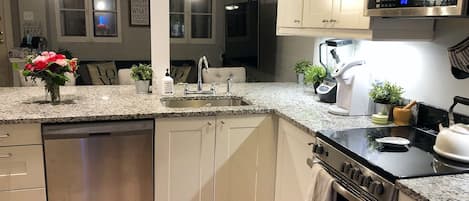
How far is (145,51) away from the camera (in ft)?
21.5

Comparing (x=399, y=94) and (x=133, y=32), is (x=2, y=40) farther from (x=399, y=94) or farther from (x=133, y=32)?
(x=399, y=94)

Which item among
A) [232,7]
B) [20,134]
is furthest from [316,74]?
[232,7]

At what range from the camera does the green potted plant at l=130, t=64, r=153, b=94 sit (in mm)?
2936

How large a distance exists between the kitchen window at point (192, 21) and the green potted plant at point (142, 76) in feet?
11.3

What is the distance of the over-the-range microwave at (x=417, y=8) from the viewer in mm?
1485

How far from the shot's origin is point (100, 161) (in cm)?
234

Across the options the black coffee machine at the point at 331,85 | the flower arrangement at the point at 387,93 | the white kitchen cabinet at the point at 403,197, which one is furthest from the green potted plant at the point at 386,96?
the white kitchen cabinet at the point at 403,197

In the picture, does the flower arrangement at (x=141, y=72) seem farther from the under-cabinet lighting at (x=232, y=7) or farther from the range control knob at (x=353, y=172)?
the under-cabinet lighting at (x=232, y=7)

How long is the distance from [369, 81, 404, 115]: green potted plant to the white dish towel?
628 millimetres

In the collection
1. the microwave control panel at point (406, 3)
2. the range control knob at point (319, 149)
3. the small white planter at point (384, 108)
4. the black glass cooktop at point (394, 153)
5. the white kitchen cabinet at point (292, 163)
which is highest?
the microwave control panel at point (406, 3)

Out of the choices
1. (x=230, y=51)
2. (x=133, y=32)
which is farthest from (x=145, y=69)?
(x=133, y=32)

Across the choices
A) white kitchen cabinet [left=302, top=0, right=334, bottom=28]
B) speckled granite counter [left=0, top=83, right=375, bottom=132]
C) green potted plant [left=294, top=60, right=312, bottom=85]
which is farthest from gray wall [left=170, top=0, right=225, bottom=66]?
white kitchen cabinet [left=302, top=0, right=334, bottom=28]

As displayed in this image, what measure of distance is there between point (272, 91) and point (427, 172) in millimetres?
1812

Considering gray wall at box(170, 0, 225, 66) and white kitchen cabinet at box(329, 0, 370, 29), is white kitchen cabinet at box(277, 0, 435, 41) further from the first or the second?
gray wall at box(170, 0, 225, 66)
